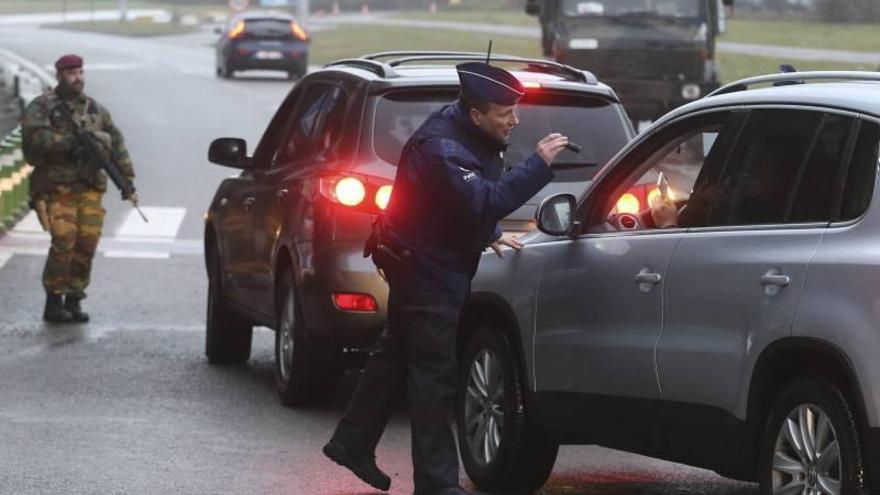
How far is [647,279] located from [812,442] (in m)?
1.10

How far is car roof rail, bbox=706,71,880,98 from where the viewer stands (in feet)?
22.5

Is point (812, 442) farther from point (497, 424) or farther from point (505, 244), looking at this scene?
point (497, 424)

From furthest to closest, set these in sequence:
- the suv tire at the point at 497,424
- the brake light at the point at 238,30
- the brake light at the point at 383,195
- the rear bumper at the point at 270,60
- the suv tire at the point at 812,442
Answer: the rear bumper at the point at 270,60 < the brake light at the point at 238,30 < the brake light at the point at 383,195 < the suv tire at the point at 497,424 < the suv tire at the point at 812,442

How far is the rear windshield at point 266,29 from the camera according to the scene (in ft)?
157

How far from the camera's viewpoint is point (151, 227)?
21375 mm

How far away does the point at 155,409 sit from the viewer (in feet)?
35.3

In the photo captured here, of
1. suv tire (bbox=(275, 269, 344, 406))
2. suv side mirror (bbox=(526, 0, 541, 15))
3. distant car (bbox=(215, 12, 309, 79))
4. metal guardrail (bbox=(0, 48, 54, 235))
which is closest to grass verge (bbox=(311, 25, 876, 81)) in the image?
distant car (bbox=(215, 12, 309, 79))

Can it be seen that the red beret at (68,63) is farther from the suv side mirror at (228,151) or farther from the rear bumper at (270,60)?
the rear bumper at (270,60)

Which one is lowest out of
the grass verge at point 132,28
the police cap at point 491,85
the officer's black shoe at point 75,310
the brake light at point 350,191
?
the grass verge at point 132,28

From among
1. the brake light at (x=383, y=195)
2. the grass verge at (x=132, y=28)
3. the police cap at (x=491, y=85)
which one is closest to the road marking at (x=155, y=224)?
the brake light at (x=383, y=195)

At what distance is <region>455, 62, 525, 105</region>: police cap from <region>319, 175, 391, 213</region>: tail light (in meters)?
2.43

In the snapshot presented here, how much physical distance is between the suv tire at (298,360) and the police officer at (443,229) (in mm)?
2479

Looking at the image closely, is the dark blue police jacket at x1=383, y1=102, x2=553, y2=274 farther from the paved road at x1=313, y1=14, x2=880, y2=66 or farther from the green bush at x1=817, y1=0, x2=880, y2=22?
the green bush at x1=817, y1=0, x2=880, y2=22

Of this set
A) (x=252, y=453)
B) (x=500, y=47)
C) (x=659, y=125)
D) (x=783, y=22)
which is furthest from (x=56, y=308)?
(x=783, y=22)
